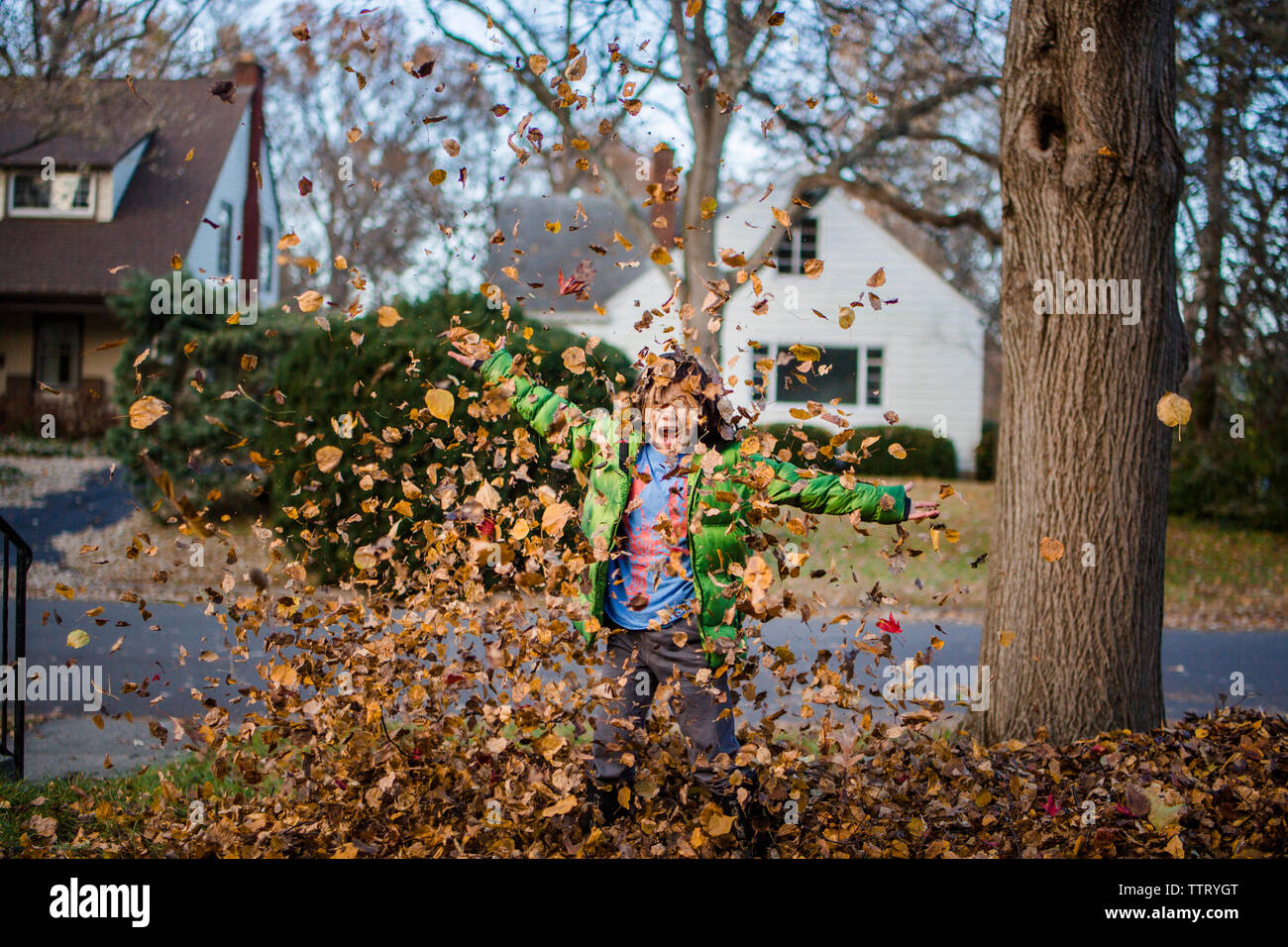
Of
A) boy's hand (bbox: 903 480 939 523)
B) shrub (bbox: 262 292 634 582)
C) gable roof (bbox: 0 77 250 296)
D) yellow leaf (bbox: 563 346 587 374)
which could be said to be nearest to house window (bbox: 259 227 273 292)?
gable roof (bbox: 0 77 250 296)

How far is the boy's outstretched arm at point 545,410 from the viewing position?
373cm

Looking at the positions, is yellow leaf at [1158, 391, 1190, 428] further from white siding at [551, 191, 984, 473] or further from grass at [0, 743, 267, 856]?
white siding at [551, 191, 984, 473]

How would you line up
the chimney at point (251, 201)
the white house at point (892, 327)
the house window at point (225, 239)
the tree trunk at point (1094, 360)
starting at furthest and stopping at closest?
the house window at point (225, 239) → the white house at point (892, 327) → the chimney at point (251, 201) → the tree trunk at point (1094, 360)

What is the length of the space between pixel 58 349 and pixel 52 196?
3320mm

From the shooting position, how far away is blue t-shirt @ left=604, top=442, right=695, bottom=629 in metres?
3.69

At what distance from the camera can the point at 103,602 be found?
8.75m

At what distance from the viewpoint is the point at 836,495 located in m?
3.66

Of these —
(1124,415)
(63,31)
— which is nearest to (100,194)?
(63,31)

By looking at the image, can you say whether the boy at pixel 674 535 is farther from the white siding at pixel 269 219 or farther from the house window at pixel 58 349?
the white siding at pixel 269 219

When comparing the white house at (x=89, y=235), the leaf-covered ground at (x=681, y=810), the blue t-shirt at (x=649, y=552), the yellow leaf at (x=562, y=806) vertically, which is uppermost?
the white house at (x=89, y=235)

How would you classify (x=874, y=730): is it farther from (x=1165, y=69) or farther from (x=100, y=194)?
(x=100, y=194)

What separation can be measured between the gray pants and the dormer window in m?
22.8

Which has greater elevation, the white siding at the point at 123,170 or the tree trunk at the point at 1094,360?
the white siding at the point at 123,170

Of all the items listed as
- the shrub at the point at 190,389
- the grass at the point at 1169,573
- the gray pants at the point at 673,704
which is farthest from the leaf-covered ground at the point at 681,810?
the shrub at the point at 190,389
